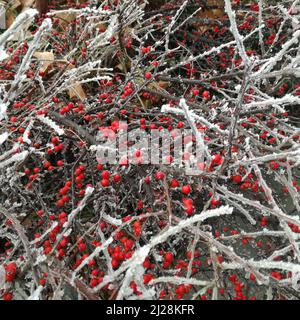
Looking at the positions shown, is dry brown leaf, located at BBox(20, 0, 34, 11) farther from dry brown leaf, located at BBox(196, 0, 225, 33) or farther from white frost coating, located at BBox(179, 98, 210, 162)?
white frost coating, located at BBox(179, 98, 210, 162)

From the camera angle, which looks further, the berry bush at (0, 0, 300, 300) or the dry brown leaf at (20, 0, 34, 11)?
the dry brown leaf at (20, 0, 34, 11)

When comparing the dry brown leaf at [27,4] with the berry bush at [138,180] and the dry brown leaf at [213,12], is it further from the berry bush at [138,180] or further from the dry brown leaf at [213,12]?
the dry brown leaf at [213,12]

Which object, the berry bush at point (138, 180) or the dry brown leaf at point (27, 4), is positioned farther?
the dry brown leaf at point (27, 4)

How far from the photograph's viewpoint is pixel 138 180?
1735 millimetres

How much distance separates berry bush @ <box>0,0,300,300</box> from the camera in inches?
42.4

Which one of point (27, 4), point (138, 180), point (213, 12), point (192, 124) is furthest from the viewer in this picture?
point (213, 12)

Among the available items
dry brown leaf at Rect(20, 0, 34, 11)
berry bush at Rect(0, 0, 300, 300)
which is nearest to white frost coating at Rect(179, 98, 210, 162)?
berry bush at Rect(0, 0, 300, 300)

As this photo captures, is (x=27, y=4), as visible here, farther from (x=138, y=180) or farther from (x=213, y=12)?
(x=138, y=180)

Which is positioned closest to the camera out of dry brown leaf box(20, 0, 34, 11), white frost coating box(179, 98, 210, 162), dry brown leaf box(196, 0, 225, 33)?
white frost coating box(179, 98, 210, 162)

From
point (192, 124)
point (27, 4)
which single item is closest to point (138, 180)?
point (192, 124)

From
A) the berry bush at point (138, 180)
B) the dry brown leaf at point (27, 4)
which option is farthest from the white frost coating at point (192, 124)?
the dry brown leaf at point (27, 4)

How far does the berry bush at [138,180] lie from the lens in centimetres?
108

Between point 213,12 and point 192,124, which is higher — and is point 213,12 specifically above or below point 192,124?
below
